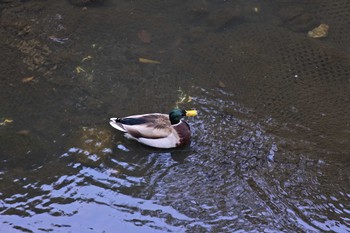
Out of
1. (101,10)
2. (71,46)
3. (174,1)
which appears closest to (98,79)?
Answer: (71,46)

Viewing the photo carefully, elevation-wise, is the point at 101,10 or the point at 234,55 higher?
the point at 101,10

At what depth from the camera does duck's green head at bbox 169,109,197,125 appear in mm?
6074

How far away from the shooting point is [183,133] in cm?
599

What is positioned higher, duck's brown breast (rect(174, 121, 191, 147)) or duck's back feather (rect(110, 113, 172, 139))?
duck's back feather (rect(110, 113, 172, 139))

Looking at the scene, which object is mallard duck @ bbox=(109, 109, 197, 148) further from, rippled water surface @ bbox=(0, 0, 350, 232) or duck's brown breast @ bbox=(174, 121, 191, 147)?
rippled water surface @ bbox=(0, 0, 350, 232)

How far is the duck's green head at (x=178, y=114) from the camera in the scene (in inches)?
239

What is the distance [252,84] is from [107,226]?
2824mm

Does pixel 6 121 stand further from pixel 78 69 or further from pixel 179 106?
pixel 179 106

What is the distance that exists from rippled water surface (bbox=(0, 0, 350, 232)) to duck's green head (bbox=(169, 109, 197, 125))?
0.89 feet

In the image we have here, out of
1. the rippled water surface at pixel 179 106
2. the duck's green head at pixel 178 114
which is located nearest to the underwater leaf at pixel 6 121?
the rippled water surface at pixel 179 106

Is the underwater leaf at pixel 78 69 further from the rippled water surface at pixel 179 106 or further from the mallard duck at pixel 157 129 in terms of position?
the mallard duck at pixel 157 129

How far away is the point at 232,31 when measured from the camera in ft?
25.6

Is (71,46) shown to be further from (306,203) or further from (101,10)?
(306,203)

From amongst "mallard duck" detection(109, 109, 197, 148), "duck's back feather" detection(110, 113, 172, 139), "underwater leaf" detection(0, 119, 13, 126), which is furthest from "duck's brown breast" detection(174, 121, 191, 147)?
"underwater leaf" detection(0, 119, 13, 126)
